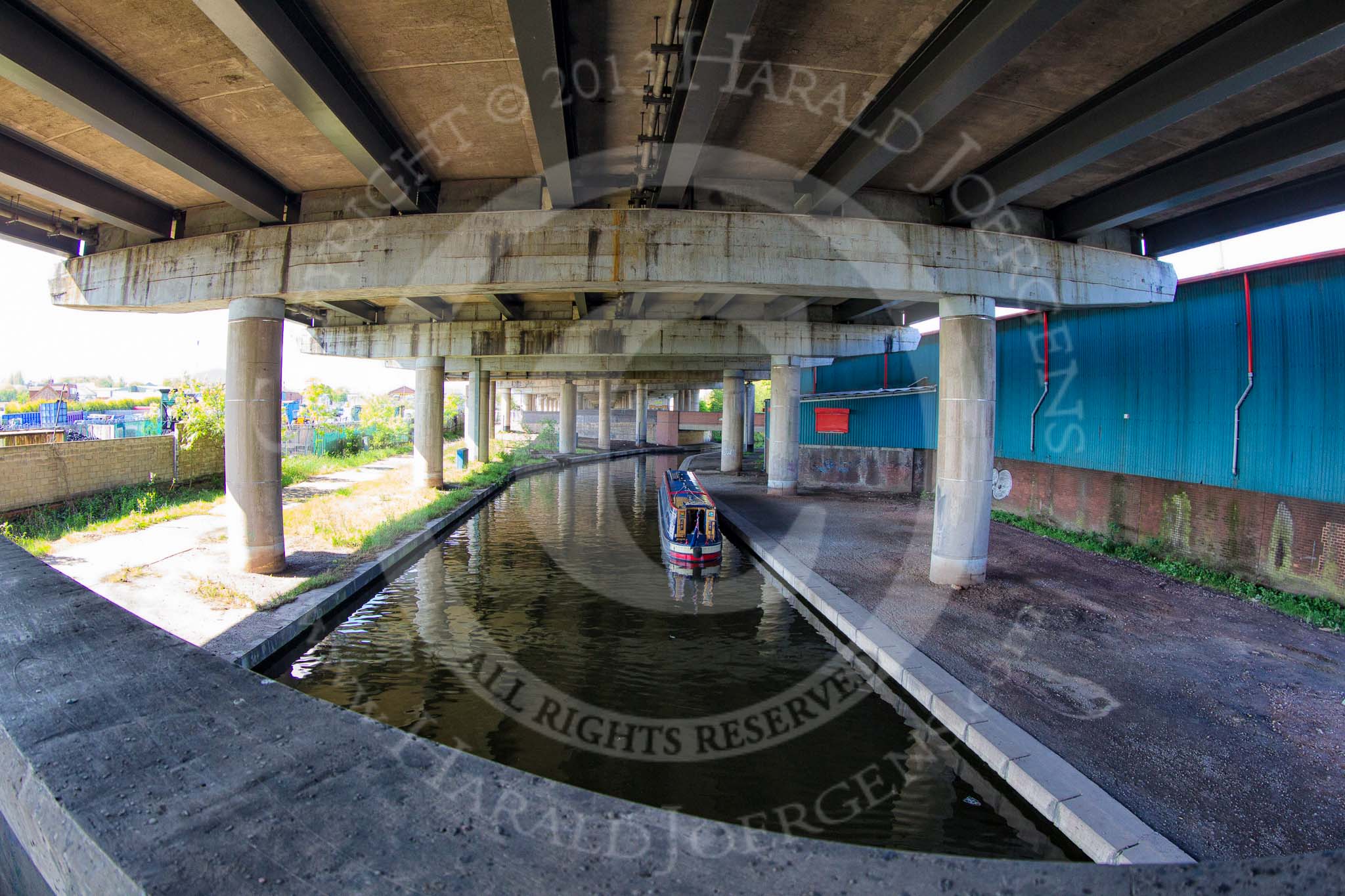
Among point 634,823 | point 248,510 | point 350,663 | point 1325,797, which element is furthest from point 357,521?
point 1325,797

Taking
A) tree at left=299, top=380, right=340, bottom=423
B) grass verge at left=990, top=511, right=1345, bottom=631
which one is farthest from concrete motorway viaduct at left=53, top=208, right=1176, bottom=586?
tree at left=299, top=380, right=340, bottom=423

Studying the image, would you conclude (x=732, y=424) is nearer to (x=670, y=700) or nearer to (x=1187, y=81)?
(x=670, y=700)

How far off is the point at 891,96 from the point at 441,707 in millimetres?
8625

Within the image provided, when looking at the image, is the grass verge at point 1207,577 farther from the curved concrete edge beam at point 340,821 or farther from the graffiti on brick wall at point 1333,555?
the curved concrete edge beam at point 340,821

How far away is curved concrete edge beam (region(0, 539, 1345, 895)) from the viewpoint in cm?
197

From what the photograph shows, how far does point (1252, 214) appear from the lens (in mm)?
10758

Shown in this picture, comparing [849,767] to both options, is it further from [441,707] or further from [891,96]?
[891,96]

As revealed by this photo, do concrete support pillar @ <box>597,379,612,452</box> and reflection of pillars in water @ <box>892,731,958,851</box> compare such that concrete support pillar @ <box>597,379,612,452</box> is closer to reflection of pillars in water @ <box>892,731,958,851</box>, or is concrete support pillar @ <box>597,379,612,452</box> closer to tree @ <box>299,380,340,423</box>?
tree @ <box>299,380,340,423</box>

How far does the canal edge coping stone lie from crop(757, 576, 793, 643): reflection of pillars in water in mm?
901

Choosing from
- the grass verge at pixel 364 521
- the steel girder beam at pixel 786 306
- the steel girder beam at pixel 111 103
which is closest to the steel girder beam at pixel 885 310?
the steel girder beam at pixel 786 306


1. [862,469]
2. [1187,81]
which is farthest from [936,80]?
Result: [862,469]

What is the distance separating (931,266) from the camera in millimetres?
11102

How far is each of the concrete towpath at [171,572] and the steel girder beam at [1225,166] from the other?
14.2 meters

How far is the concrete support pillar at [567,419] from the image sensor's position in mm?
46375
